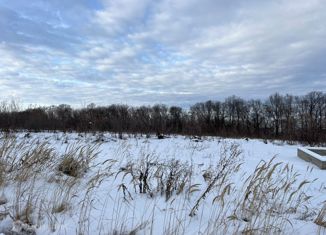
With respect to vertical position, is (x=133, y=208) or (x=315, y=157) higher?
(x=315, y=157)

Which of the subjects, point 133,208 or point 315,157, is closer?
point 133,208

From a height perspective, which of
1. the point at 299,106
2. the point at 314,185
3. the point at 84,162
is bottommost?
the point at 314,185

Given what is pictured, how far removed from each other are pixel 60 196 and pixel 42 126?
776 inches

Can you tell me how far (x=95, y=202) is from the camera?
13.7 ft

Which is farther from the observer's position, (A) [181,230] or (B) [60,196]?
(B) [60,196]

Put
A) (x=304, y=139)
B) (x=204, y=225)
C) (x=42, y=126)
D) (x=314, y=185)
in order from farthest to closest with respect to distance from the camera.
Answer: (x=42, y=126) → (x=304, y=139) → (x=314, y=185) → (x=204, y=225)

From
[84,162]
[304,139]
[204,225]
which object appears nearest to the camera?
[204,225]

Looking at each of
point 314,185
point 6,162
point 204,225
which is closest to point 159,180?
point 204,225

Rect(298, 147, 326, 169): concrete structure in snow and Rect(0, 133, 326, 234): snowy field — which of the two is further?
Rect(298, 147, 326, 169): concrete structure in snow

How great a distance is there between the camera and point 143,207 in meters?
4.11

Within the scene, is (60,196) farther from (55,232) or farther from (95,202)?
(55,232)

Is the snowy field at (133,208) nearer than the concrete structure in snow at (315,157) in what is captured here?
Yes

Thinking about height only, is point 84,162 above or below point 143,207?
above

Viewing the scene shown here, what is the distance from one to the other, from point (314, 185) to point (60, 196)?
509 centimetres
